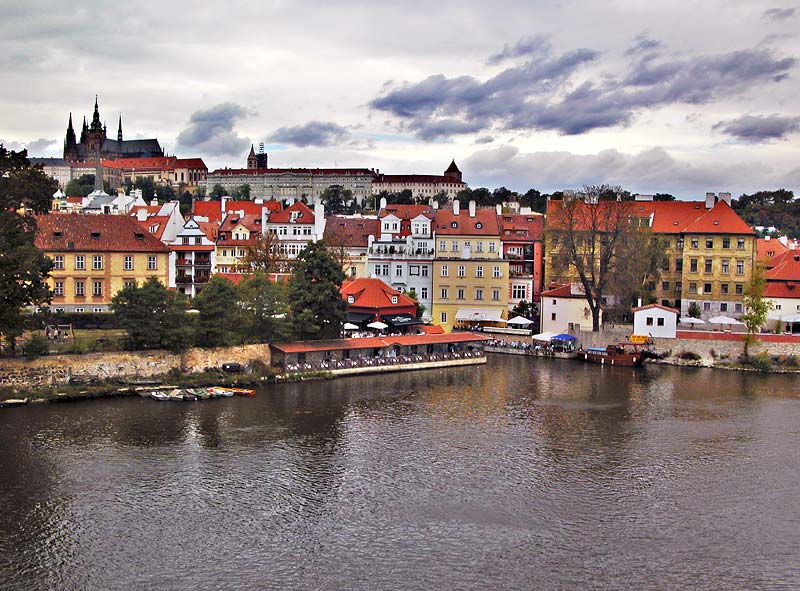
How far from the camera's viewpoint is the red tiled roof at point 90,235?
142ft

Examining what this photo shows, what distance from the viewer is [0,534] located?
63.9ft

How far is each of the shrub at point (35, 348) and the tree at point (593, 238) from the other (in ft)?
87.8

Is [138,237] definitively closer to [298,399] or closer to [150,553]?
[298,399]

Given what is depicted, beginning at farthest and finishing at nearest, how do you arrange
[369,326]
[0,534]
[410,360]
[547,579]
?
[369,326] → [410,360] → [0,534] → [547,579]

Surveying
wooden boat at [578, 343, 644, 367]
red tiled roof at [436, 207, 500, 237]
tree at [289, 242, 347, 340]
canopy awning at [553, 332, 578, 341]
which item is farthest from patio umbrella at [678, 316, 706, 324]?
tree at [289, 242, 347, 340]

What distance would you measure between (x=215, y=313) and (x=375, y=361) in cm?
788

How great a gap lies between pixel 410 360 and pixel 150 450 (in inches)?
700

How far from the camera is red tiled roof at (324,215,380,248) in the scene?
2208 inches

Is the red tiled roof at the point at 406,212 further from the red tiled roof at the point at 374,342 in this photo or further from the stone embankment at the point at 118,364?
the stone embankment at the point at 118,364

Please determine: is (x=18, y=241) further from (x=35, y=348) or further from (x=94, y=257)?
(x=94, y=257)

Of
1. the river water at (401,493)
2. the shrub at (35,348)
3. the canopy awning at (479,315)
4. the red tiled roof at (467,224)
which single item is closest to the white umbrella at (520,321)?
the canopy awning at (479,315)

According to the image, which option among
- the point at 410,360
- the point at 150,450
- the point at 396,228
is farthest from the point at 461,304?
the point at 150,450

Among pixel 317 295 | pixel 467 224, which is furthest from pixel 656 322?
pixel 317 295

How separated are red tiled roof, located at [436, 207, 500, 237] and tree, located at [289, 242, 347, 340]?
1275 cm
